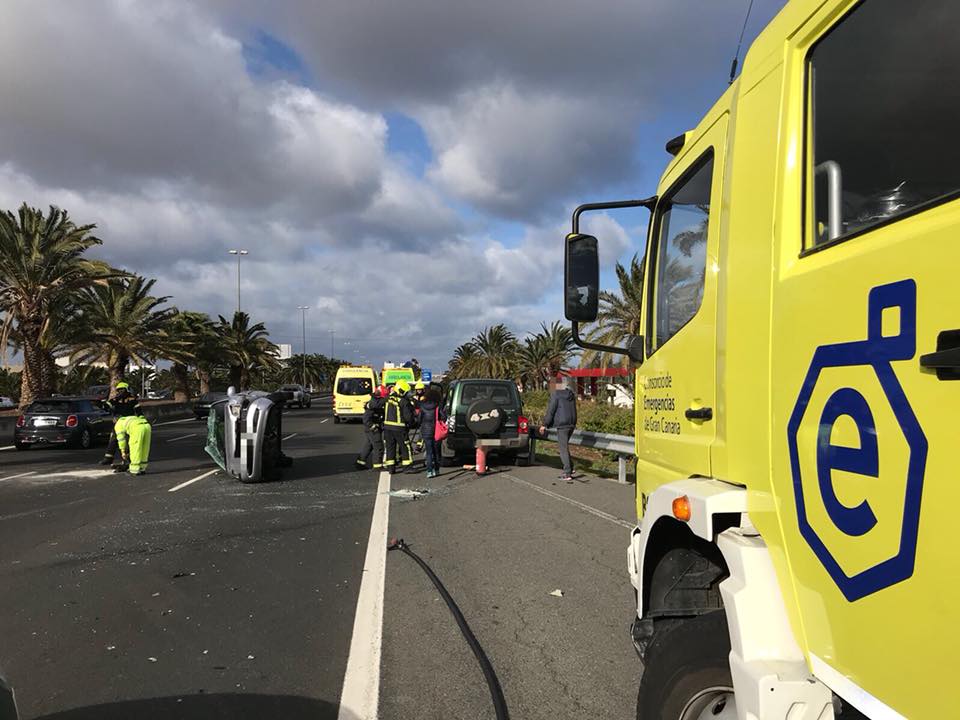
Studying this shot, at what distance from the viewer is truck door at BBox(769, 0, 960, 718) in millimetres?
1418

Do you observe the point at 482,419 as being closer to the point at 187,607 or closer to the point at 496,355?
the point at 187,607

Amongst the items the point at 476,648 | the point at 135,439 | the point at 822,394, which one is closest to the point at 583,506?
the point at 476,648

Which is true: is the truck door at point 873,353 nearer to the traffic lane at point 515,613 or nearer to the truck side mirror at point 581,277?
the truck side mirror at point 581,277

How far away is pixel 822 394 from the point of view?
5.90ft

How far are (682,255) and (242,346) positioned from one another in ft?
164

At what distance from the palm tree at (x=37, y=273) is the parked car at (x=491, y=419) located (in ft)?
54.4

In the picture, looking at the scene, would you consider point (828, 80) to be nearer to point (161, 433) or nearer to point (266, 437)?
point (266, 437)

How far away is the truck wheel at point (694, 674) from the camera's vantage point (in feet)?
7.09

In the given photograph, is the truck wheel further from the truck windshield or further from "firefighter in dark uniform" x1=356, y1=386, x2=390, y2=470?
the truck windshield

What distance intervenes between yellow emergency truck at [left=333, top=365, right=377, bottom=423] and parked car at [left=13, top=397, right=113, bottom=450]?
41.1ft

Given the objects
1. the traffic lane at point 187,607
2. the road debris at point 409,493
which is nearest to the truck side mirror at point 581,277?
the traffic lane at point 187,607

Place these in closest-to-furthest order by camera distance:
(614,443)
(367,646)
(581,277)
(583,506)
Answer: (581,277), (367,646), (583,506), (614,443)

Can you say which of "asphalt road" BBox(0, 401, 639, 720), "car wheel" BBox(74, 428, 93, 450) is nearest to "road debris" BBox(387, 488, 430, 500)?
"asphalt road" BBox(0, 401, 639, 720)

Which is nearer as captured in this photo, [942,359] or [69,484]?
[942,359]
